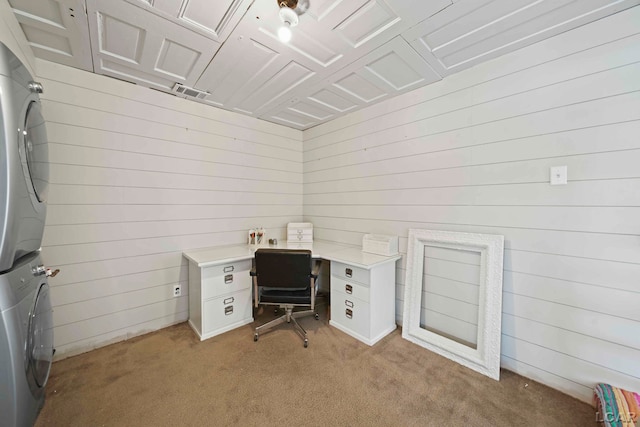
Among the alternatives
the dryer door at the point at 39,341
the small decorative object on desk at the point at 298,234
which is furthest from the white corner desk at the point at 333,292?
the dryer door at the point at 39,341

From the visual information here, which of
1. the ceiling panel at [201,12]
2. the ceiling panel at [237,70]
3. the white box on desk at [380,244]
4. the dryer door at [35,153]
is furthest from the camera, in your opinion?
the white box on desk at [380,244]

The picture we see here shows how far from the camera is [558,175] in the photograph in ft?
5.48

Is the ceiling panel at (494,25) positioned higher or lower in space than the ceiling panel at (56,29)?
higher

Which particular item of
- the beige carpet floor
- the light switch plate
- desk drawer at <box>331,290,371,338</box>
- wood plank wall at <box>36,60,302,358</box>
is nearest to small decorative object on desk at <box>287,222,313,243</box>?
wood plank wall at <box>36,60,302,358</box>

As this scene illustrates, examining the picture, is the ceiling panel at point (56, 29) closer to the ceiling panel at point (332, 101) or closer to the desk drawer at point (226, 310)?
the ceiling panel at point (332, 101)

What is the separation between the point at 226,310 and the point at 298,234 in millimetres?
1267

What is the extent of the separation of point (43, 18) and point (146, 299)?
2.25 metres

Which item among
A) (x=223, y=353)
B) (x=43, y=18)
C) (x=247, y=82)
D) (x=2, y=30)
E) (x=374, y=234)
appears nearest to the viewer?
(x=2, y=30)

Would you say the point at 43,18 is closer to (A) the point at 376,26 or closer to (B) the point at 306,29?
(B) the point at 306,29

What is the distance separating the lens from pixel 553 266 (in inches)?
67.0

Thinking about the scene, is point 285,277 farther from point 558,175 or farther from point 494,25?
point 494,25

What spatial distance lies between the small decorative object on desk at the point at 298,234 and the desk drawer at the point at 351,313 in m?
0.91

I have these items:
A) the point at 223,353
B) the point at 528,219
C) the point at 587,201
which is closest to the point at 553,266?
the point at 528,219

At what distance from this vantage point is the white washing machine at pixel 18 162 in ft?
3.24
